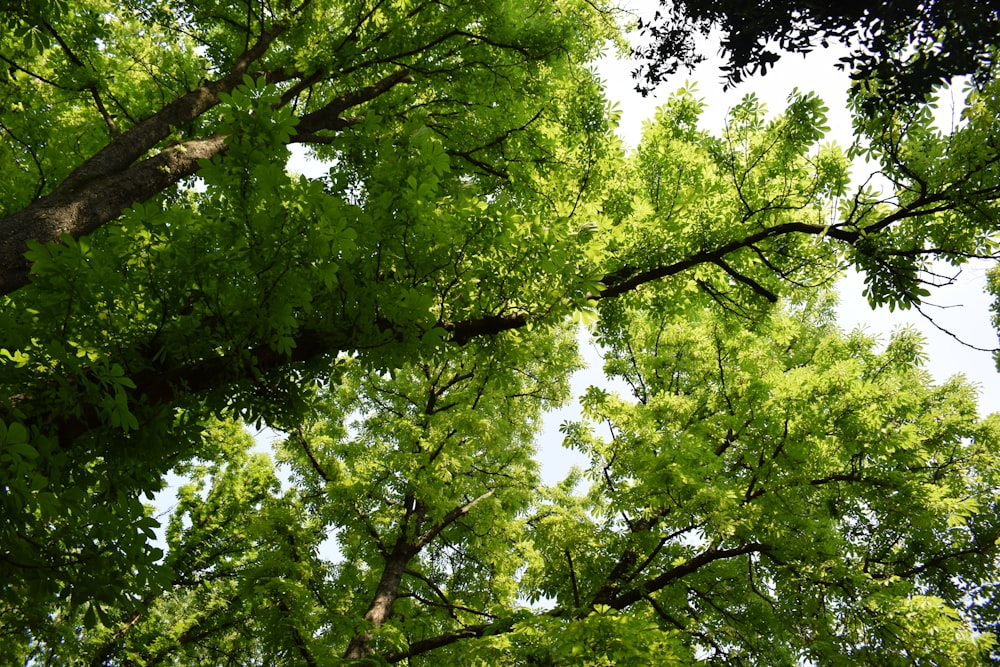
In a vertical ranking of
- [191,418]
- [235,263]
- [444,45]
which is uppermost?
[444,45]

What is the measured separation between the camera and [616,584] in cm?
756

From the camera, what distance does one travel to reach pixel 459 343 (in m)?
4.61

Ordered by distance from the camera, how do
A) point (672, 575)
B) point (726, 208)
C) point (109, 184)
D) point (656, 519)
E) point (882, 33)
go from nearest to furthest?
point (882, 33) < point (109, 184) < point (726, 208) < point (672, 575) < point (656, 519)

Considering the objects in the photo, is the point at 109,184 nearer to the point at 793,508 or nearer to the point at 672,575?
the point at 672,575

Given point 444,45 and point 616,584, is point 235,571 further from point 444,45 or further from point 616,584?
point 444,45

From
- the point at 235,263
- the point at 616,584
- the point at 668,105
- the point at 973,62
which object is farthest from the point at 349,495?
the point at 973,62

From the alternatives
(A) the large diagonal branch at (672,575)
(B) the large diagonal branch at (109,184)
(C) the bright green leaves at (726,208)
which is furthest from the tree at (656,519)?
(B) the large diagonal branch at (109,184)

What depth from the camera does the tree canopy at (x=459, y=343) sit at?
3.27 m

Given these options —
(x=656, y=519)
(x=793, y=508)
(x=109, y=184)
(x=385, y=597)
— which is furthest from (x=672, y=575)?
(x=109, y=184)

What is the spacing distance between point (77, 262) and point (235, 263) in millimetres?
749

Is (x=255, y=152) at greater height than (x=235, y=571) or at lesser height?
lesser

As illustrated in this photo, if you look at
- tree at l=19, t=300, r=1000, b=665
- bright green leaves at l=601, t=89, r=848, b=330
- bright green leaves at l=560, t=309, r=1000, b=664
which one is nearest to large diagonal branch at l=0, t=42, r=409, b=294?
tree at l=19, t=300, r=1000, b=665

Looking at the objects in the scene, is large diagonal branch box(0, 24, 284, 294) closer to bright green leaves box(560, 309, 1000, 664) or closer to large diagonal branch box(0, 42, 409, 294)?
large diagonal branch box(0, 42, 409, 294)

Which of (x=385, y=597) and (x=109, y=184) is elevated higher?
(x=109, y=184)
